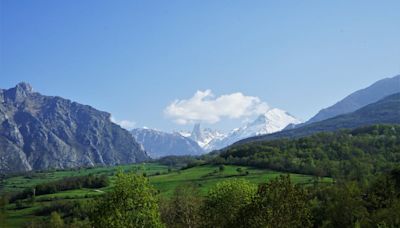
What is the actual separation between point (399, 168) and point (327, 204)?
3272 cm

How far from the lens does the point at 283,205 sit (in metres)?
61.2

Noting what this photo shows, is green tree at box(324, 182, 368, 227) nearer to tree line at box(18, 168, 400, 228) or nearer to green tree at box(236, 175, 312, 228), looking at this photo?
tree line at box(18, 168, 400, 228)

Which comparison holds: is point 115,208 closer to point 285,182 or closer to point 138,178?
point 138,178

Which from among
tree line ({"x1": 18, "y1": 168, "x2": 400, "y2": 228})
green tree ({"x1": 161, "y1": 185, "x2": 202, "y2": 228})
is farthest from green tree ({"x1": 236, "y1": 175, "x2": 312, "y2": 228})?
green tree ({"x1": 161, "y1": 185, "x2": 202, "y2": 228})

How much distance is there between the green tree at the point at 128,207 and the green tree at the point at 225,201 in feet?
43.3

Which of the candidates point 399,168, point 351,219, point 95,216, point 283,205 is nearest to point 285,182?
point 283,205

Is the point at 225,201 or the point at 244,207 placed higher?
the point at 244,207

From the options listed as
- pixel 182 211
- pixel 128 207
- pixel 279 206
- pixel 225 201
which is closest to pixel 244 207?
pixel 279 206

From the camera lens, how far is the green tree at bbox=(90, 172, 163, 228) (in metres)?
74.5

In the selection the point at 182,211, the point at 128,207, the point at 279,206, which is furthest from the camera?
the point at 182,211

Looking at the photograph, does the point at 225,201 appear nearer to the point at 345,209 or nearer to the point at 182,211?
the point at 182,211

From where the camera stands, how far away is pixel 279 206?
6138 cm

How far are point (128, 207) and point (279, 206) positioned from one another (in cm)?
2551

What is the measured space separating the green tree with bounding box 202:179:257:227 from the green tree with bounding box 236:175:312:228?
22290mm
